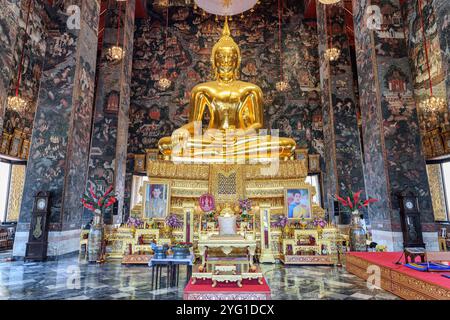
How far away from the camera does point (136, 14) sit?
12.0 metres

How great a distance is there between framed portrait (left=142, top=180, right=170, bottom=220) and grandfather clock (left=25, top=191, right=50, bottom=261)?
1.79 meters

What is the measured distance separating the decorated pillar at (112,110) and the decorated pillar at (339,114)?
629 centimetres

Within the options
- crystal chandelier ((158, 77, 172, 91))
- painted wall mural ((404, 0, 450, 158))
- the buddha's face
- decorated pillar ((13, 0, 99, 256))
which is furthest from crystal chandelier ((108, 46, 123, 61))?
painted wall mural ((404, 0, 450, 158))

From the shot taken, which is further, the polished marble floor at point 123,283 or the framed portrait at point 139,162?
the framed portrait at point 139,162

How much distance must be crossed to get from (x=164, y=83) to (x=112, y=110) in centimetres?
240

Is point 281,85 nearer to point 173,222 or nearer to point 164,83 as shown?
point 164,83

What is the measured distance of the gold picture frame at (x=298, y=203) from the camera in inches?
246

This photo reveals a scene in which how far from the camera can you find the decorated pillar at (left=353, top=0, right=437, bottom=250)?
18.5ft

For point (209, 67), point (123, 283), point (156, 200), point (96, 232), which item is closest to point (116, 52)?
point (209, 67)

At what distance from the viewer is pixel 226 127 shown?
8.27 meters

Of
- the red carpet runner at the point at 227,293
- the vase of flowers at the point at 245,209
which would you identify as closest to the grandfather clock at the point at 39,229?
the vase of flowers at the point at 245,209

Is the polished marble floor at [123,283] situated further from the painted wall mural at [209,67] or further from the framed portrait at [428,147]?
the framed portrait at [428,147]

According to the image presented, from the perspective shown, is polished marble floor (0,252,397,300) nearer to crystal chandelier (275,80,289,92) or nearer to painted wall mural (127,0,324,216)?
painted wall mural (127,0,324,216)
